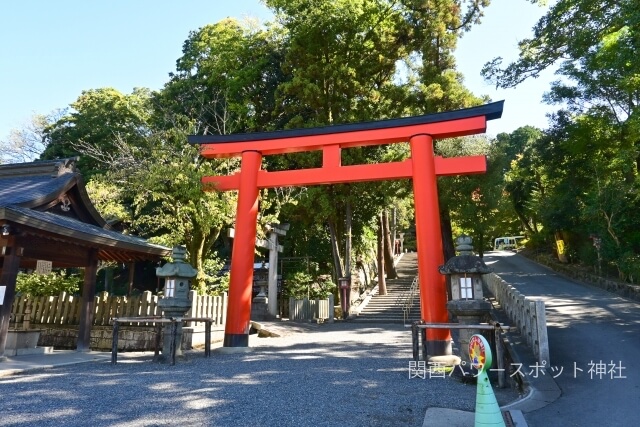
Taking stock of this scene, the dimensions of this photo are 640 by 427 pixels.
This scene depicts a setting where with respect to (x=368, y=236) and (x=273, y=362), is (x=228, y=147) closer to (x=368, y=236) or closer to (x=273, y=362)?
(x=273, y=362)

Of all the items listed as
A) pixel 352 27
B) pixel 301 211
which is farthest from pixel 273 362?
A: pixel 352 27

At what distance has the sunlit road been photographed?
15.2ft

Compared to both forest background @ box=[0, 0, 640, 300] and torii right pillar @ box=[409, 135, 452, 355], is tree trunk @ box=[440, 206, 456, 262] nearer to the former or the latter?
forest background @ box=[0, 0, 640, 300]

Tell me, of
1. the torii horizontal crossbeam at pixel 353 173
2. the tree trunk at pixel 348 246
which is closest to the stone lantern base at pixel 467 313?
the torii horizontal crossbeam at pixel 353 173

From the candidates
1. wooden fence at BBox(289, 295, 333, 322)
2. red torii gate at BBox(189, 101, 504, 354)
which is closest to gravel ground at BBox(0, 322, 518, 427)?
red torii gate at BBox(189, 101, 504, 354)

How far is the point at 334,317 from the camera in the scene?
1775 centimetres

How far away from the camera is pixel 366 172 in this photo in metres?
9.49

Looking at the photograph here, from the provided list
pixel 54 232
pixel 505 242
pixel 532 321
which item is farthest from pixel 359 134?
pixel 505 242

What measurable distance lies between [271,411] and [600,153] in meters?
23.3

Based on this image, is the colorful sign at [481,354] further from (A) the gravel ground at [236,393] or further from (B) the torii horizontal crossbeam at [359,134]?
(B) the torii horizontal crossbeam at [359,134]

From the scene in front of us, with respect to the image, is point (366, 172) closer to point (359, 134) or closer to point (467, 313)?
point (359, 134)

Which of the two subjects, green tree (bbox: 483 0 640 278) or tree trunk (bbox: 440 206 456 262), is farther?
tree trunk (bbox: 440 206 456 262)

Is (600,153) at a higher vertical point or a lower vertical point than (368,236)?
higher

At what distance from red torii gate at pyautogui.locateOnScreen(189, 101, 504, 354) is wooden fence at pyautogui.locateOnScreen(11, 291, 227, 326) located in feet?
6.30
